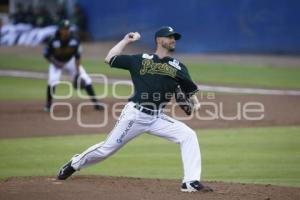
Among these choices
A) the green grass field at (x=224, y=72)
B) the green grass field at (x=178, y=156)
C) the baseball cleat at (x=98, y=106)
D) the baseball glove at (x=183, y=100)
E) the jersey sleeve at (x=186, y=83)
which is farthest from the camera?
the green grass field at (x=224, y=72)

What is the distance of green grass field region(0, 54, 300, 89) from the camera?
75.3 feet

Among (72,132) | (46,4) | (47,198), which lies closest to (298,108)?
(72,132)

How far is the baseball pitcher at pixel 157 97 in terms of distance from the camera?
867 centimetres

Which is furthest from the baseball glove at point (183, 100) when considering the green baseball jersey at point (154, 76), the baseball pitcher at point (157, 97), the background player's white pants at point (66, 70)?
the background player's white pants at point (66, 70)

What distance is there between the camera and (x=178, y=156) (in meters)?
12.3

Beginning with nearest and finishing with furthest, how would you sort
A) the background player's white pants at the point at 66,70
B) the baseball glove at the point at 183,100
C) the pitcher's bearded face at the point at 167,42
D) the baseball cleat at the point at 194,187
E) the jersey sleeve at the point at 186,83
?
the baseball cleat at the point at 194,187, the pitcher's bearded face at the point at 167,42, the jersey sleeve at the point at 186,83, the baseball glove at the point at 183,100, the background player's white pants at the point at 66,70

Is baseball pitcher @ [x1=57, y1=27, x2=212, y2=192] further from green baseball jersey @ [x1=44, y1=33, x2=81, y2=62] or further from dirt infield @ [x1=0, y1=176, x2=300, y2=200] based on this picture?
green baseball jersey @ [x1=44, y1=33, x2=81, y2=62]

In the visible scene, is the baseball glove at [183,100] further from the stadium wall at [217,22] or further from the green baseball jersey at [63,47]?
the stadium wall at [217,22]

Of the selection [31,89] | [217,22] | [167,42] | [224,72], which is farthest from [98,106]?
[217,22]

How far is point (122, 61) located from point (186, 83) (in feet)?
2.66

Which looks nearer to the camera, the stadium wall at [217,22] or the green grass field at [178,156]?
the green grass field at [178,156]

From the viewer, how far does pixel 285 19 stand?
27.2 metres

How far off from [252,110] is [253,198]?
9251 millimetres

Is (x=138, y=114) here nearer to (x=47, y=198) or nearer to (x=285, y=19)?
(x=47, y=198)
